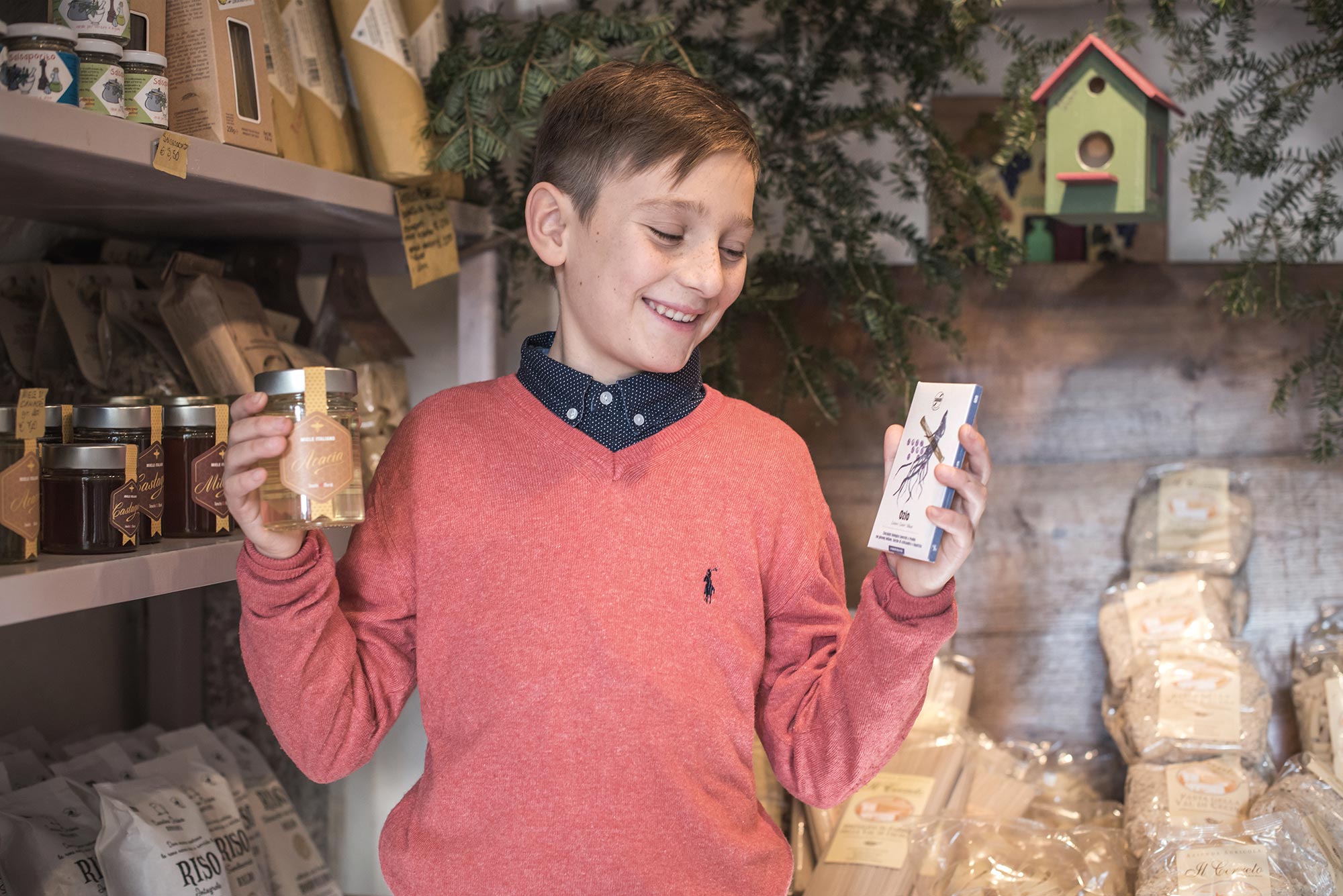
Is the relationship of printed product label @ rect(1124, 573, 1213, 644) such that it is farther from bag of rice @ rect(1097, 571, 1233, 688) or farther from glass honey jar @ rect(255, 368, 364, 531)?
glass honey jar @ rect(255, 368, 364, 531)

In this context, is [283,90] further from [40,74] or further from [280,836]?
[280,836]

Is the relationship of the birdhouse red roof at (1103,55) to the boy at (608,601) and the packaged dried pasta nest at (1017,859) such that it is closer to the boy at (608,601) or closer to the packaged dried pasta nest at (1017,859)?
the boy at (608,601)

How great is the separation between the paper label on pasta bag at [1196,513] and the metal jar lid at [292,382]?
134 cm

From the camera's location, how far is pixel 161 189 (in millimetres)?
1248

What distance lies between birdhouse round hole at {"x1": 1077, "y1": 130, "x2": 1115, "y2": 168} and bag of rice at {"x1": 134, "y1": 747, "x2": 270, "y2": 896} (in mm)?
1413

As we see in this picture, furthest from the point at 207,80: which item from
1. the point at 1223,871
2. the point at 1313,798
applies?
the point at 1313,798

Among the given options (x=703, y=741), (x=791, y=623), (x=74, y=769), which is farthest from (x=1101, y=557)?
(x=74, y=769)

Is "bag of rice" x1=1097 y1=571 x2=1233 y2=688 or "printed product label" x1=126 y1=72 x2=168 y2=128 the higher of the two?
"printed product label" x1=126 y1=72 x2=168 y2=128

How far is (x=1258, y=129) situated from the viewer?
5.24 ft

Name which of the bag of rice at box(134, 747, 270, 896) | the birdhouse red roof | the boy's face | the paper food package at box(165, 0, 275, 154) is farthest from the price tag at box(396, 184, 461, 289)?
the birdhouse red roof

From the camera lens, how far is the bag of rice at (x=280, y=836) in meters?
1.53

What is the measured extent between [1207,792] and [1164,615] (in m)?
0.28

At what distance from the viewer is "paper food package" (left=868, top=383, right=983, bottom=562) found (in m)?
0.99

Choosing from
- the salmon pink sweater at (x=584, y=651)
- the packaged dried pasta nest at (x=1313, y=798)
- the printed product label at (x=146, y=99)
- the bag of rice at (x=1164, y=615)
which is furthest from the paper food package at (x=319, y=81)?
the packaged dried pasta nest at (x=1313, y=798)
